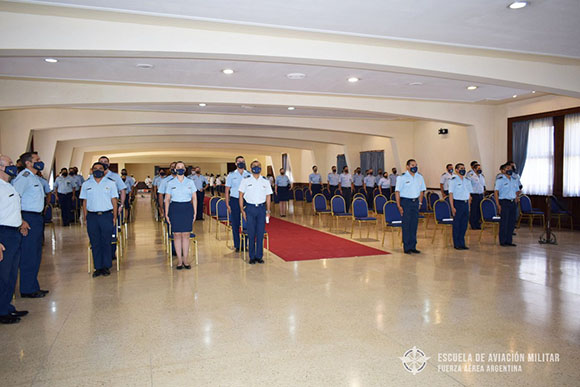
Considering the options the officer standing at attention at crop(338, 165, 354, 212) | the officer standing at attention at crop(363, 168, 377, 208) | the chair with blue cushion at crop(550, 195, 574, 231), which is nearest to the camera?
the chair with blue cushion at crop(550, 195, 574, 231)

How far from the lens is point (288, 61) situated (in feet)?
20.2

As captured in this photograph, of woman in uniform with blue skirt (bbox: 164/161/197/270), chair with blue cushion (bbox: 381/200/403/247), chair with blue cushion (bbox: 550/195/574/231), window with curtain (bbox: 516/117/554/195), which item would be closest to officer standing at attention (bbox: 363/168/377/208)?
window with curtain (bbox: 516/117/554/195)

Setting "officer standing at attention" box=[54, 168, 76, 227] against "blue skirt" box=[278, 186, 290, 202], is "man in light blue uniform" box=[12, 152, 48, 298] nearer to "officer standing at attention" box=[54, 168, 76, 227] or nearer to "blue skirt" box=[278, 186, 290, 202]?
"officer standing at attention" box=[54, 168, 76, 227]

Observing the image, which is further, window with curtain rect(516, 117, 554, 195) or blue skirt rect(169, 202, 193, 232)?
window with curtain rect(516, 117, 554, 195)

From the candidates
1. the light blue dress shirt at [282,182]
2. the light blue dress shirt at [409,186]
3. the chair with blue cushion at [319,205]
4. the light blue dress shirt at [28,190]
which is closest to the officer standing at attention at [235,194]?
the light blue dress shirt at [409,186]

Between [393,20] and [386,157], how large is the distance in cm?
1333

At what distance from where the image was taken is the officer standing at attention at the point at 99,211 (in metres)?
6.07

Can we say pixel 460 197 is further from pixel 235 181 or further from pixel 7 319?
pixel 7 319

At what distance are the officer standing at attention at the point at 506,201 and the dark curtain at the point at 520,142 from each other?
12.8 feet

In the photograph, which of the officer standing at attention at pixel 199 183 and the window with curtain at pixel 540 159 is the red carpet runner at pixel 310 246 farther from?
the window with curtain at pixel 540 159

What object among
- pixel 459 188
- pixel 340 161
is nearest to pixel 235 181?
pixel 459 188

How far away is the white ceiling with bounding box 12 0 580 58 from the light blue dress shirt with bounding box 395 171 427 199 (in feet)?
8.41

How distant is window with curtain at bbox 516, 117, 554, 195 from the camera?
11.4m

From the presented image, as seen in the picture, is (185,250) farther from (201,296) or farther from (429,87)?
(429,87)
